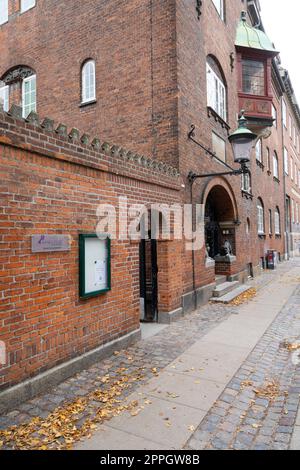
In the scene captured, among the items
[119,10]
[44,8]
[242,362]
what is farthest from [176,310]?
[44,8]

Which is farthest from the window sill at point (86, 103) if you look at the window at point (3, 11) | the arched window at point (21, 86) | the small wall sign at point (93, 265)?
the small wall sign at point (93, 265)

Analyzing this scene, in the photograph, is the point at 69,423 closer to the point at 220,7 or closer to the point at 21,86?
the point at 21,86

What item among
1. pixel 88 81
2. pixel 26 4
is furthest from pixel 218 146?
pixel 26 4

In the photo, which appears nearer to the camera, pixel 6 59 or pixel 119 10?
pixel 119 10

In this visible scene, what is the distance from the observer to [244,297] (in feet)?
34.2

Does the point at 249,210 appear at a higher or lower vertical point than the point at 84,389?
higher

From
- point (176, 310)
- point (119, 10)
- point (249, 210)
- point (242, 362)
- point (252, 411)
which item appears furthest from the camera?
point (249, 210)

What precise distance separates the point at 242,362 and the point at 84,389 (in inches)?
96.4

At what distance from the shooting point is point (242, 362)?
199 inches

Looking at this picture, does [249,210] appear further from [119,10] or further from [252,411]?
[252,411]

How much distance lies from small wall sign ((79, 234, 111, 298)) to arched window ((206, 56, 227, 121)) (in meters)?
7.08

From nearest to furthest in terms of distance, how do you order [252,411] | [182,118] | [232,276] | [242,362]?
[252,411] < [242,362] < [182,118] < [232,276]

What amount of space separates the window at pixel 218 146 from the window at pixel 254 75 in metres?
4.14

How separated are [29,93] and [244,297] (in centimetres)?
1059
